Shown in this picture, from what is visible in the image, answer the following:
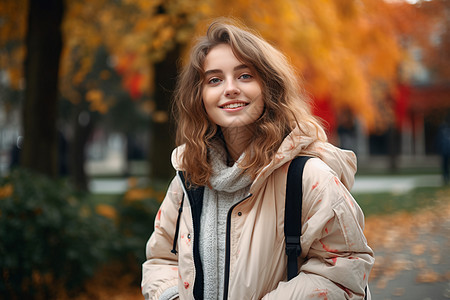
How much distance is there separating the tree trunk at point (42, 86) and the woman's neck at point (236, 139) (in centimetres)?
530

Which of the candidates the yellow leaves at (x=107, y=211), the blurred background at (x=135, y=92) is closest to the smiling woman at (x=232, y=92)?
the blurred background at (x=135, y=92)

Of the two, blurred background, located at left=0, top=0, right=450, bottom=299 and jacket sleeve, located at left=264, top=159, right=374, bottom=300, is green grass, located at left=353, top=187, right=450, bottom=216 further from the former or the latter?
jacket sleeve, located at left=264, top=159, right=374, bottom=300

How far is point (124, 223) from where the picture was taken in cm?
612

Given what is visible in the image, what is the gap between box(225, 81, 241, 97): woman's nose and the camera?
213cm

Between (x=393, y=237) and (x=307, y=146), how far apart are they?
7244 mm

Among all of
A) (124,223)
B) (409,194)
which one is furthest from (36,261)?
(409,194)

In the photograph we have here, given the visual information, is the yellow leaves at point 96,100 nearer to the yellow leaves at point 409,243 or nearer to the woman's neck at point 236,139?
the yellow leaves at point 409,243

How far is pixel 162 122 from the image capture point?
336 inches

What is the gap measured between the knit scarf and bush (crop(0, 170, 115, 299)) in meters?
3.32

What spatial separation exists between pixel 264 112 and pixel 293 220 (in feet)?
1.65

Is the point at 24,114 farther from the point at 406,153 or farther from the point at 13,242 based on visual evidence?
the point at 406,153

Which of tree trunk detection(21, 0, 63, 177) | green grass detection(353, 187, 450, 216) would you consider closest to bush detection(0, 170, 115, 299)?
tree trunk detection(21, 0, 63, 177)

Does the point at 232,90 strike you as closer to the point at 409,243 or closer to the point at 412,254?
the point at 412,254

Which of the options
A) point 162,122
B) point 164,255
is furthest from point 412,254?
point 164,255
